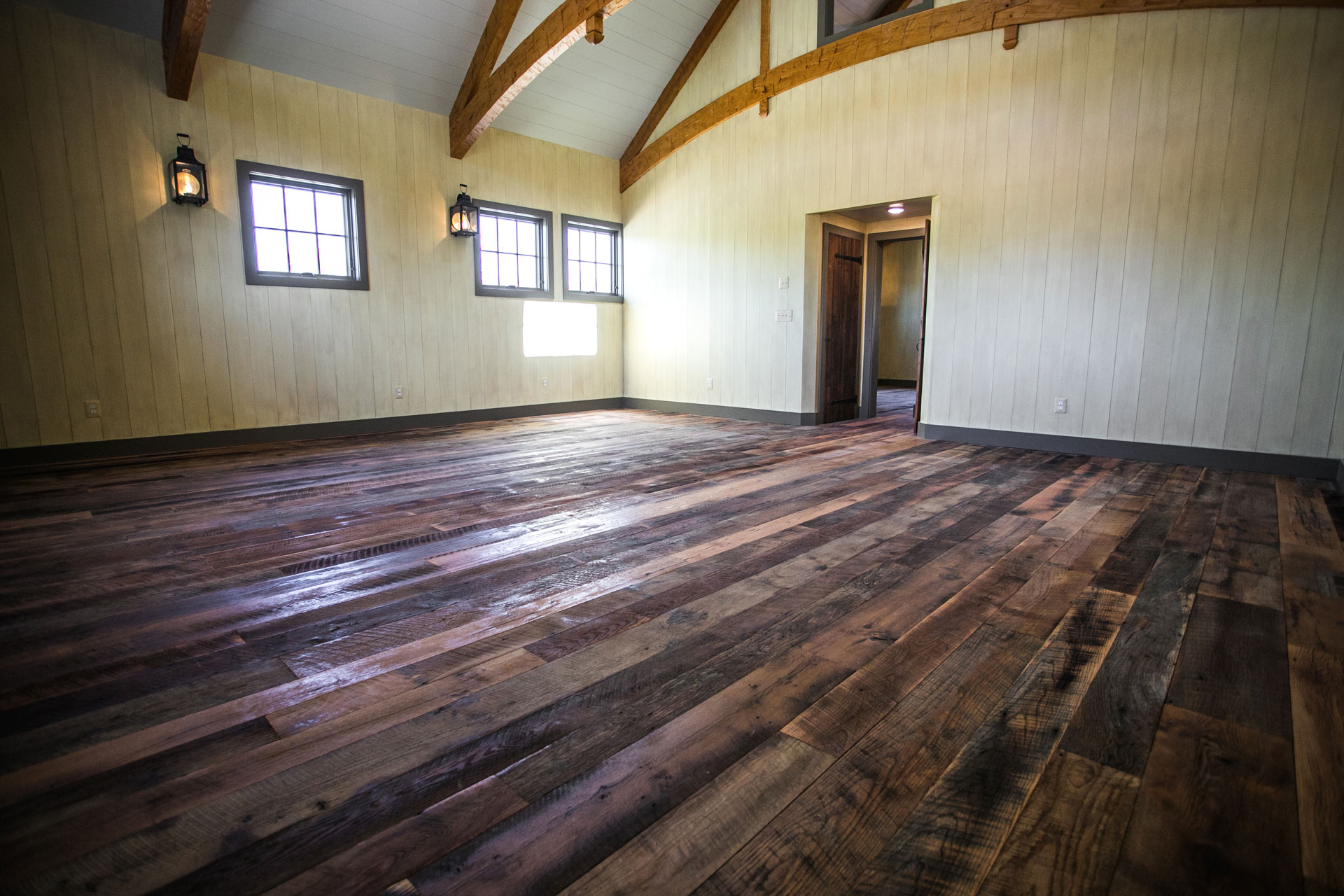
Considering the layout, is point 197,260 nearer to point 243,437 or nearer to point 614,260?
point 243,437

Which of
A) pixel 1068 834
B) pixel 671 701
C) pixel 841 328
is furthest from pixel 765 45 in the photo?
pixel 1068 834

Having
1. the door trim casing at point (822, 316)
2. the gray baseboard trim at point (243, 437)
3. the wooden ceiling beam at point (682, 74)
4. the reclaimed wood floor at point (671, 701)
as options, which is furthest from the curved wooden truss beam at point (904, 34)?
the reclaimed wood floor at point (671, 701)

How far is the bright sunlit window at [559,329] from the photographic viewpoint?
7812 mm

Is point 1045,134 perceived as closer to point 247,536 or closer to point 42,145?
point 247,536

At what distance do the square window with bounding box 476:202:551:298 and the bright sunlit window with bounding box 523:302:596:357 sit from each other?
0.21 metres

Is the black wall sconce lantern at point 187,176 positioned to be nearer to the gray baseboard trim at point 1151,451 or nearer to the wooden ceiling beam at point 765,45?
the wooden ceiling beam at point 765,45

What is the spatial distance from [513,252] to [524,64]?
225 cm

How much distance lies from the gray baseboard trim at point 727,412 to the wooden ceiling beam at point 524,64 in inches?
143

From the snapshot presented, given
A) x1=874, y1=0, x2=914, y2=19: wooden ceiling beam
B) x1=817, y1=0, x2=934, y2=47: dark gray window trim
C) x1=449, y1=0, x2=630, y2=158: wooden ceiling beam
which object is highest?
x1=874, y1=0, x2=914, y2=19: wooden ceiling beam

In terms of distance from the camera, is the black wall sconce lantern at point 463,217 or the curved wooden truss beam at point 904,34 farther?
the black wall sconce lantern at point 463,217

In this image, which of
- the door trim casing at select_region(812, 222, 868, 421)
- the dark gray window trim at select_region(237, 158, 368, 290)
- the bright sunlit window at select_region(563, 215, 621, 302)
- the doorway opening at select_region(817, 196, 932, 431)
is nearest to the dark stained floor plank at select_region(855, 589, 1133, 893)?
the doorway opening at select_region(817, 196, 932, 431)

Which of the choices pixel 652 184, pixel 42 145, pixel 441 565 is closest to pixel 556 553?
pixel 441 565

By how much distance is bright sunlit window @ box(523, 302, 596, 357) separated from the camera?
308 inches

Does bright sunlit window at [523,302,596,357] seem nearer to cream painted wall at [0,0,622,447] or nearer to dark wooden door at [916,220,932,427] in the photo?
cream painted wall at [0,0,622,447]
